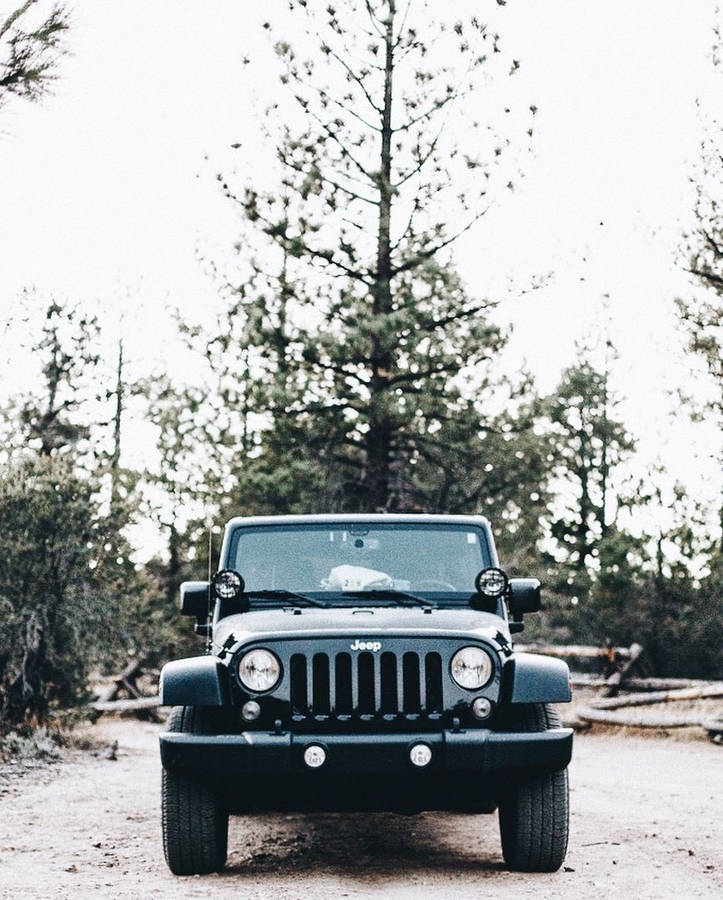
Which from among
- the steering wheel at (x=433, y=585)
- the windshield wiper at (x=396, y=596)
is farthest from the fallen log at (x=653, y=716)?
the windshield wiper at (x=396, y=596)

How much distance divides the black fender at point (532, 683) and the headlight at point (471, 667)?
0.33ft

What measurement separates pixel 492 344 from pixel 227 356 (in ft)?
14.3

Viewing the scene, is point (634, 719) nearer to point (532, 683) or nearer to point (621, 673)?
point (621, 673)

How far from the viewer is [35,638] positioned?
14.0 metres

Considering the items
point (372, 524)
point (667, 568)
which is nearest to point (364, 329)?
point (667, 568)

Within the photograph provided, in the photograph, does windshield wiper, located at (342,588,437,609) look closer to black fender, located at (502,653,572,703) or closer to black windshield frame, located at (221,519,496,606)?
black windshield frame, located at (221,519,496,606)

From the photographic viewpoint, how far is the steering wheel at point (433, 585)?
762cm

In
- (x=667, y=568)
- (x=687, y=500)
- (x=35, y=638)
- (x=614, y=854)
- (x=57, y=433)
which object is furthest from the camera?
(x=57, y=433)

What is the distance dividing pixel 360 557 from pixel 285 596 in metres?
0.55

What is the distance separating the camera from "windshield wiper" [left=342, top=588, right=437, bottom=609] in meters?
7.21

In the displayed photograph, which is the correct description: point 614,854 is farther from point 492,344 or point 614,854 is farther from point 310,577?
point 492,344

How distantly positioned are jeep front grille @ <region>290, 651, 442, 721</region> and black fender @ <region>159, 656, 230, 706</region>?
1.13 feet

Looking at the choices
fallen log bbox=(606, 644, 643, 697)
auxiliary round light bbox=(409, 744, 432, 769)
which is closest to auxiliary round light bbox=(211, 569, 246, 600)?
auxiliary round light bbox=(409, 744, 432, 769)

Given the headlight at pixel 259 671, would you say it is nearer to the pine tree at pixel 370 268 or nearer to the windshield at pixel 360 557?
the windshield at pixel 360 557
